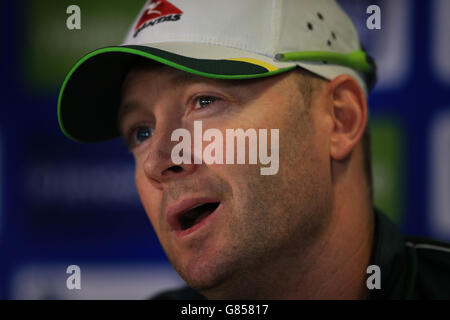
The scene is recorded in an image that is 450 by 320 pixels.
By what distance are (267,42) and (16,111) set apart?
0.63 m

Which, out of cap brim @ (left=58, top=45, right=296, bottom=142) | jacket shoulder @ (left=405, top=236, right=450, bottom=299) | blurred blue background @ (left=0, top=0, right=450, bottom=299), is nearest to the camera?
cap brim @ (left=58, top=45, right=296, bottom=142)

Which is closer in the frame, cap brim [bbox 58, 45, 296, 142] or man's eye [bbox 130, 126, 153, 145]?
cap brim [bbox 58, 45, 296, 142]

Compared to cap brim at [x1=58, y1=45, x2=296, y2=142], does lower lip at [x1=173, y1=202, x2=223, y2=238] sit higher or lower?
lower

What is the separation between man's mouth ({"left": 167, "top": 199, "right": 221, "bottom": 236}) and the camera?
0.67m

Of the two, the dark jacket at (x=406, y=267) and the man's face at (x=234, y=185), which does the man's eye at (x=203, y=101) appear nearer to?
the man's face at (x=234, y=185)

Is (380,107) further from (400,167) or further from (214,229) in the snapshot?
(214,229)

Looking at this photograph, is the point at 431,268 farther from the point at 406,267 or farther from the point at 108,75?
the point at 108,75

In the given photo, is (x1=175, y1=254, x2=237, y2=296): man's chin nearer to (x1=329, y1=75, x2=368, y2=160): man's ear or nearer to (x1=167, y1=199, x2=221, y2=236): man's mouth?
(x1=167, y1=199, x2=221, y2=236): man's mouth

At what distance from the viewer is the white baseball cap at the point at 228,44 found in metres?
0.66

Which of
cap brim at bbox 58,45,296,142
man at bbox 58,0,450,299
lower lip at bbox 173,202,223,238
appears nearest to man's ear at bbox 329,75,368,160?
man at bbox 58,0,450,299

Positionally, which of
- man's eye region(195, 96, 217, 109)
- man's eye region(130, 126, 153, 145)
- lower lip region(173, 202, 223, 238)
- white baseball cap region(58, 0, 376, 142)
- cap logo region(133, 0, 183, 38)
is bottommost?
lower lip region(173, 202, 223, 238)

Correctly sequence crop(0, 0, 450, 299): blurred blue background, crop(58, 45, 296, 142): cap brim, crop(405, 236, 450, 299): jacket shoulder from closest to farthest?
1. crop(58, 45, 296, 142): cap brim
2. crop(405, 236, 450, 299): jacket shoulder
3. crop(0, 0, 450, 299): blurred blue background

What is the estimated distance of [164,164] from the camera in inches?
26.0

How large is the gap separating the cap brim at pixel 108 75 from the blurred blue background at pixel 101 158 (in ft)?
0.56
